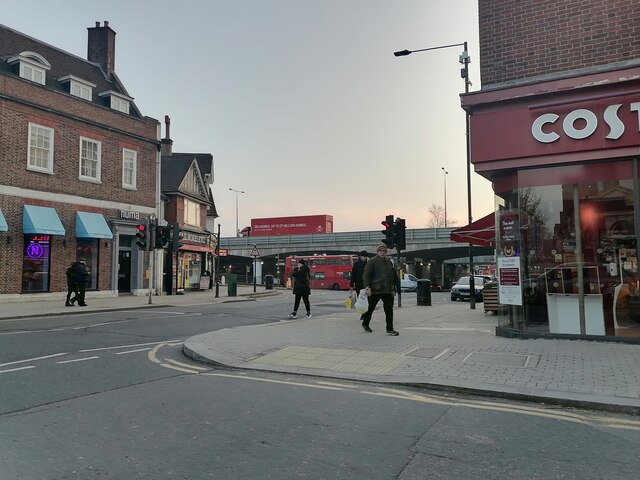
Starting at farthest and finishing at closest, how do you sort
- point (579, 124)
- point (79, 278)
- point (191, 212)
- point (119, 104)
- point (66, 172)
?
1. point (191, 212)
2. point (119, 104)
3. point (66, 172)
4. point (79, 278)
5. point (579, 124)

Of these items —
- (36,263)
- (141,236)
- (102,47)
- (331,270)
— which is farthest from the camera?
(331,270)

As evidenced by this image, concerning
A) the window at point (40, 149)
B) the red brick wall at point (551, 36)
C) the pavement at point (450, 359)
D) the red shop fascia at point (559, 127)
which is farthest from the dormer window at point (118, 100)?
the red shop fascia at point (559, 127)

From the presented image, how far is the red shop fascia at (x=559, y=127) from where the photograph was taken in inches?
352

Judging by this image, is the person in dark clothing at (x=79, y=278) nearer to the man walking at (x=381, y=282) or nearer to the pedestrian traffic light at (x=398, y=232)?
the pedestrian traffic light at (x=398, y=232)

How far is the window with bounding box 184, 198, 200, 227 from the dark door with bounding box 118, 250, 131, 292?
6.84 meters

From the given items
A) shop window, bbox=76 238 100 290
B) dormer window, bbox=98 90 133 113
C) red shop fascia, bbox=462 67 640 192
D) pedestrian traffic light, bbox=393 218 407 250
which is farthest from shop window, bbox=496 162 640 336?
dormer window, bbox=98 90 133 113

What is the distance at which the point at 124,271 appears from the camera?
85.7 ft

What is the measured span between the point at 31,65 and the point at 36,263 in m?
8.68

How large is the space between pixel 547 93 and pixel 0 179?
19.8 m

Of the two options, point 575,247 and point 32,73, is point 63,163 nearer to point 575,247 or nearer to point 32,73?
point 32,73

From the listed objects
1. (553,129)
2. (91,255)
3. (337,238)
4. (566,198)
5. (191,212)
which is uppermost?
(191,212)

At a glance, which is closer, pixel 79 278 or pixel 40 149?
pixel 79 278

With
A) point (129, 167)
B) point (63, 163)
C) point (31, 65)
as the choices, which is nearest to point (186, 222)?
point (129, 167)

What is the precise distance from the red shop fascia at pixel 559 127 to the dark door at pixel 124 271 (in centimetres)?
2089
